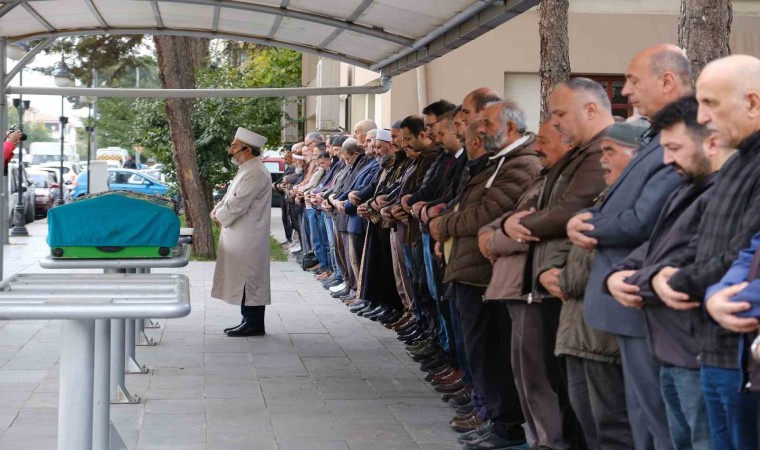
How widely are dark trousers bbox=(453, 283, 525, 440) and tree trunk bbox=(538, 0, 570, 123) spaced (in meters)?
5.33

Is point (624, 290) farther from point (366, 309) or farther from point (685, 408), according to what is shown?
point (366, 309)

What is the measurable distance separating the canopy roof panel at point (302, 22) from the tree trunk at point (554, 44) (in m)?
1.48

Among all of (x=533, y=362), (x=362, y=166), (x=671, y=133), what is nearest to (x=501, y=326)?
(x=533, y=362)

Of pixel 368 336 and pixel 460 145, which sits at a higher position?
pixel 460 145

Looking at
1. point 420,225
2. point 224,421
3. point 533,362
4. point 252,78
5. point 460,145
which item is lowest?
point 224,421

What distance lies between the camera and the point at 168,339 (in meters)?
11.4

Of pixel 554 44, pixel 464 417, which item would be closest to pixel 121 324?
pixel 464 417

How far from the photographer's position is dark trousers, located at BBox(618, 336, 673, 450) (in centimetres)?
466

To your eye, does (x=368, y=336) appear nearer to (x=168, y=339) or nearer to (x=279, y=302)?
(x=168, y=339)

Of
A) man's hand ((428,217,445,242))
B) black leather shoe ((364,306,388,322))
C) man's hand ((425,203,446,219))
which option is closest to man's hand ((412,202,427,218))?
man's hand ((425,203,446,219))

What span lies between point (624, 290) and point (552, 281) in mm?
1077

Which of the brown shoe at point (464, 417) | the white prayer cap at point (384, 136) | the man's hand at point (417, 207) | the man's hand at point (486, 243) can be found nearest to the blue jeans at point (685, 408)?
the man's hand at point (486, 243)

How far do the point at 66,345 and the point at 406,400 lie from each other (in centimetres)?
350

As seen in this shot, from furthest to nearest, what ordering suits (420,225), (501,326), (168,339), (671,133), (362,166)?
(362,166)
(168,339)
(420,225)
(501,326)
(671,133)
